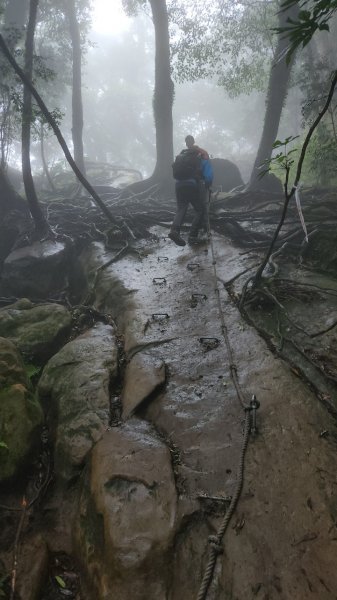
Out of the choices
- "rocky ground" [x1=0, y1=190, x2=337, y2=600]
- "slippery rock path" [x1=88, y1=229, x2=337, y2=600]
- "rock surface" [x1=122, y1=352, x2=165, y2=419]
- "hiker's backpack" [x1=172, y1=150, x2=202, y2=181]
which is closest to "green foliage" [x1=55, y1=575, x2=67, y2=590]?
"rocky ground" [x1=0, y1=190, x2=337, y2=600]

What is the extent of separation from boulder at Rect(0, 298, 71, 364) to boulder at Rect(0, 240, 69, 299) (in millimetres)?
2165

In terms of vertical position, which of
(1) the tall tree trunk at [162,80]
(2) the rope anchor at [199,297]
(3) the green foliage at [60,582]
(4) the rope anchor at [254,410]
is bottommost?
(3) the green foliage at [60,582]

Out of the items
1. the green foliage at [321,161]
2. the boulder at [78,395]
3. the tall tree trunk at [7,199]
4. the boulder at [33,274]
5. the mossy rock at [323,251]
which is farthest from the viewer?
the tall tree trunk at [7,199]

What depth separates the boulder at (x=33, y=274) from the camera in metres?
8.16

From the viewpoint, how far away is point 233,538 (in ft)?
8.11

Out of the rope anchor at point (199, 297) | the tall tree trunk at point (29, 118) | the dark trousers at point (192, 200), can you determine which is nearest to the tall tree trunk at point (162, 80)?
the tall tree trunk at point (29, 118)

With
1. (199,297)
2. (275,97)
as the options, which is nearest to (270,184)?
(275,97)

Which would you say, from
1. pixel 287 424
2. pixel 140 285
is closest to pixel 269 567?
pixel 287 424

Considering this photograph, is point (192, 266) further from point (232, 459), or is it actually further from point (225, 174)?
point (225, 174)

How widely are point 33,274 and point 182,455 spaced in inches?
247

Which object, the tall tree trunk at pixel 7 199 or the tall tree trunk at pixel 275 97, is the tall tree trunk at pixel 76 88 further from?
the tall tree trunk at pixel 275 97

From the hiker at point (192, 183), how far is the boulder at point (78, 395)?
3.61 m

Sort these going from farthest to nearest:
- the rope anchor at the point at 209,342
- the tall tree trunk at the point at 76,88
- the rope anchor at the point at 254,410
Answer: the tall tree trunk at the point at 76,88 → the rope anchor at the point at 209,342 → the rope anchor at the point at 254,410

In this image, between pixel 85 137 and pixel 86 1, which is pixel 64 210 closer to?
pixel 86 1
